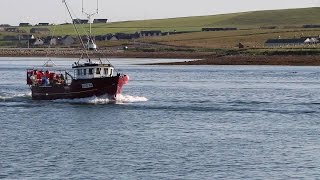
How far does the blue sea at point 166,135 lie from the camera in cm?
4109

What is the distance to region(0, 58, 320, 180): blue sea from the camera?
135 feet

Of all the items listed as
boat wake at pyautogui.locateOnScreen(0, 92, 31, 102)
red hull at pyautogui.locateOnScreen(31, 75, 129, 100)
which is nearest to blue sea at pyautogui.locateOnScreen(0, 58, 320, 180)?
boat wake at pyautogui.locateOnScreen(0, 92, 31, 102)

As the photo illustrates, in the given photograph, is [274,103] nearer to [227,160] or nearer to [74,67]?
[74,67]

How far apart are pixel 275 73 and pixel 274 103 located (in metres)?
50.5

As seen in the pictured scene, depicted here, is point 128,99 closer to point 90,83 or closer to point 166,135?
point 90,83

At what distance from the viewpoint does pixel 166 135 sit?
52.2 metres

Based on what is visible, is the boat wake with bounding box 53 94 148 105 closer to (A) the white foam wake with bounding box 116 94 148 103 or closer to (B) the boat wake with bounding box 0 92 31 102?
(A) the white foam wake with bounding box 116 94 148 103


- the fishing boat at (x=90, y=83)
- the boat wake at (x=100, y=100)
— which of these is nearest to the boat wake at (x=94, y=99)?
the boat wake at (x=100, y=100)

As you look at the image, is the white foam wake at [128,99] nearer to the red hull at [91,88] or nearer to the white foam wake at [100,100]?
the white foam wake at [100,100]

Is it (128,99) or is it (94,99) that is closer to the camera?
(94,99)

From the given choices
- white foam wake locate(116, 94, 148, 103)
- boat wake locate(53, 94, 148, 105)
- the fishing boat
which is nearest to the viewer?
the fishing boat

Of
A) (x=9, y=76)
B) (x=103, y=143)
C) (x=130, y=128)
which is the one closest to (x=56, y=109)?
(x=130, y=128)

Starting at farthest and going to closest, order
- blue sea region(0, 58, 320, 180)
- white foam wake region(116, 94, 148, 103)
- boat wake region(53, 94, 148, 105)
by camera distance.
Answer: white foam wake region(116, 94, 148, 103) < boat wake region(53, 94, 148, 105) < blue sea region(0, 58, 320, 180)

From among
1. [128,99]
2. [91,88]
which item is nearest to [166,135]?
[91,88]
